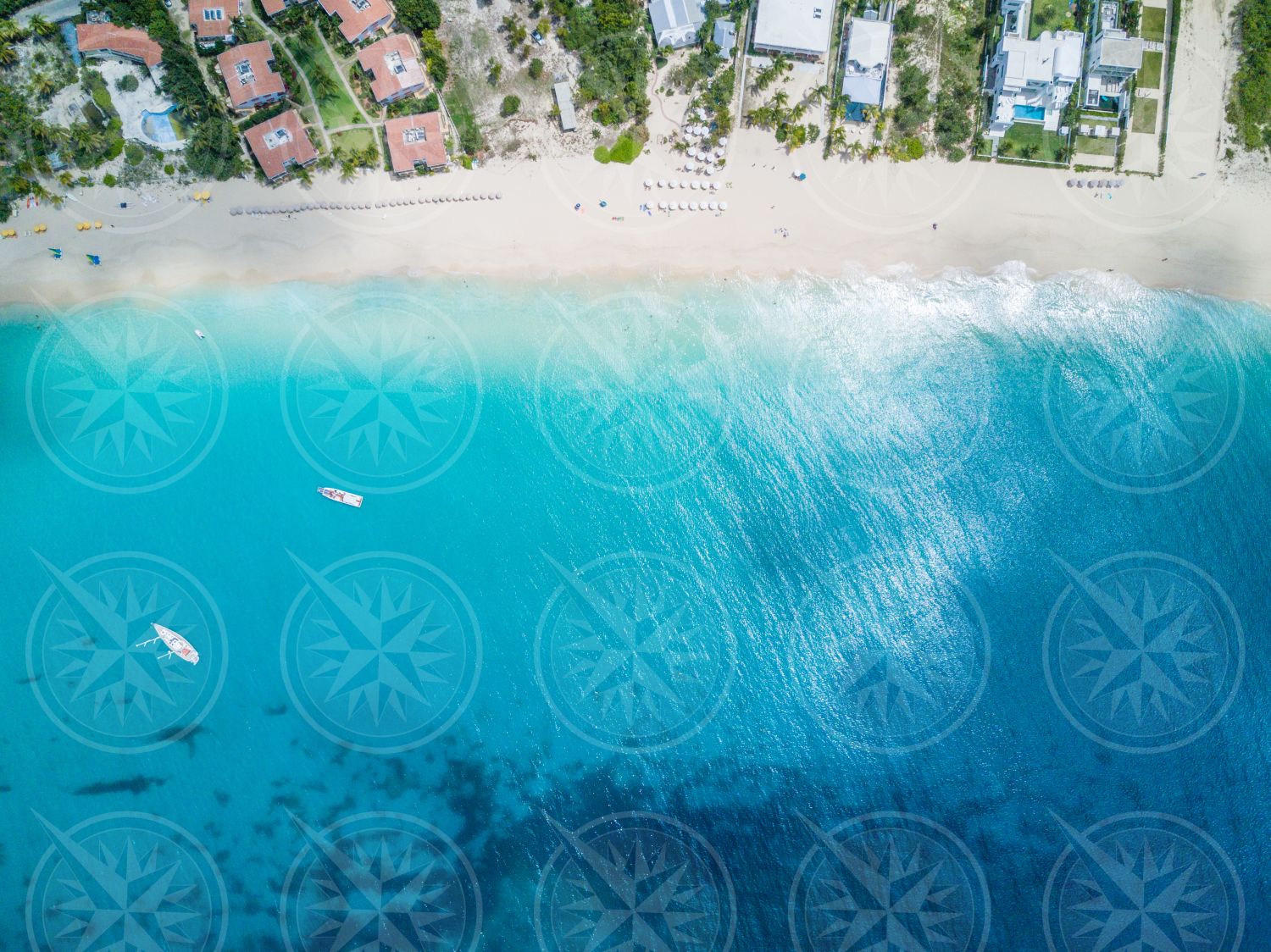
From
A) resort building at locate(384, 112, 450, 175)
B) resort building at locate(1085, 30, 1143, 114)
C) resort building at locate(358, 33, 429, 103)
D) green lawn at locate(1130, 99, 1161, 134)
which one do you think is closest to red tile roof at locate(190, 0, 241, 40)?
resort building at locate(358, 33, 429, 103)

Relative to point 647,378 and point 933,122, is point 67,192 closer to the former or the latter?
point 647,378

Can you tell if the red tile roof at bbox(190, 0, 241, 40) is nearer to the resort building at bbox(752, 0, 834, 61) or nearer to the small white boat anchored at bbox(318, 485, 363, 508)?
the small white boat anchored at bbox(318, 485, 363, 508)

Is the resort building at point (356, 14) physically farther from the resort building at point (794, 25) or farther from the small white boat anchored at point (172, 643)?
the small white boat anchored at point (172, 643)

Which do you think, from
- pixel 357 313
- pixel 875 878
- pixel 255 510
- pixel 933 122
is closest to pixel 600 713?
pixel 875 878

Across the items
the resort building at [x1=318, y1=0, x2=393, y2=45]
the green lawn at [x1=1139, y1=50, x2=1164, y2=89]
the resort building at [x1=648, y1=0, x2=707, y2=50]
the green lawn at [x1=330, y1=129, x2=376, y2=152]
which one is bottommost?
the green lawn at [x1=1139, y1=50, x2=1164, y2=89]

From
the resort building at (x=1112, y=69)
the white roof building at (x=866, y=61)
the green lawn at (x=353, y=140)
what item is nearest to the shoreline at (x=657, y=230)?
the green lawn at (x=353, y=140)

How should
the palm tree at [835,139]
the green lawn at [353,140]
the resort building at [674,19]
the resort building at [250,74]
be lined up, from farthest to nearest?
1. the palm tree at [835,139]
2. the green lawn at [353,140]
3. the resort building at [674,19]
4. the resort building at [250,74]
